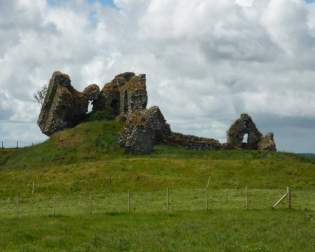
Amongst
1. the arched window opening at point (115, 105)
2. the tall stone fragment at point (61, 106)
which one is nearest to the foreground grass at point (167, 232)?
the tall stone fragment at point (61, 106)

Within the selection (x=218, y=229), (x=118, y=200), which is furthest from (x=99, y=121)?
(x=218, y=229)

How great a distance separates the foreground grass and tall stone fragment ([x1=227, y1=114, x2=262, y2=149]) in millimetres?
66844

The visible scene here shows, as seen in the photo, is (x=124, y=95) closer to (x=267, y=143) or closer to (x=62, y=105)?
(x=62, y=105)

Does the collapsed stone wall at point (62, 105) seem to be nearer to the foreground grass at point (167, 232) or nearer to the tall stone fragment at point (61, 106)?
the tall stone fragment at point (61, 106)

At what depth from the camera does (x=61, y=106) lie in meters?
114

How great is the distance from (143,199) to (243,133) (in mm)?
59007

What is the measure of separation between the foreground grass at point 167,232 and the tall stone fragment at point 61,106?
236 ft

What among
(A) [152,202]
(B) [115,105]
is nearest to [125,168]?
(A) [152,202]

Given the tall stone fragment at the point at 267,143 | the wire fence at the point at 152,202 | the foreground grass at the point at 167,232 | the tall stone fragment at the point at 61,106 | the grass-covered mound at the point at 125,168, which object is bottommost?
the foreground grass at the point at 167,232

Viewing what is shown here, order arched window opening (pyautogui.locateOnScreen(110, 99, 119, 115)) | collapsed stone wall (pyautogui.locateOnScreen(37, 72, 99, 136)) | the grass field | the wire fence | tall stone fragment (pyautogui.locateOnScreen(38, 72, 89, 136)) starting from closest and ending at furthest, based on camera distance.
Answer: the grass field
the wire fence
tall stone fragment (pyautogui.locateOnScreen(38, 72, 89, 136))
collapsed stone wall (pyautogui.locateOnScreen(37, 72, 99, 136))
arched window opening (pyautogui.locateOnScreen(110, 99, 119, 115))

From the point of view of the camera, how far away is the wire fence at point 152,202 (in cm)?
4959

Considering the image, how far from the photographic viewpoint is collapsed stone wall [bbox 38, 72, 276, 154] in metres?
107

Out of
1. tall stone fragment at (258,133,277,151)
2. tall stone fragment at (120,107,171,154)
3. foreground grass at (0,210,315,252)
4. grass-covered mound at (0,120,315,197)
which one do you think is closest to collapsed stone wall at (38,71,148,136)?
grass-covered mound at (0,120,315,197)

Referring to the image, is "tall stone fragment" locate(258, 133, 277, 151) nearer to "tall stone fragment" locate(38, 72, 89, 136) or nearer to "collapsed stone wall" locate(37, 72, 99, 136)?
"collapsed stone wall" locate(37, 72, 99, 136)
